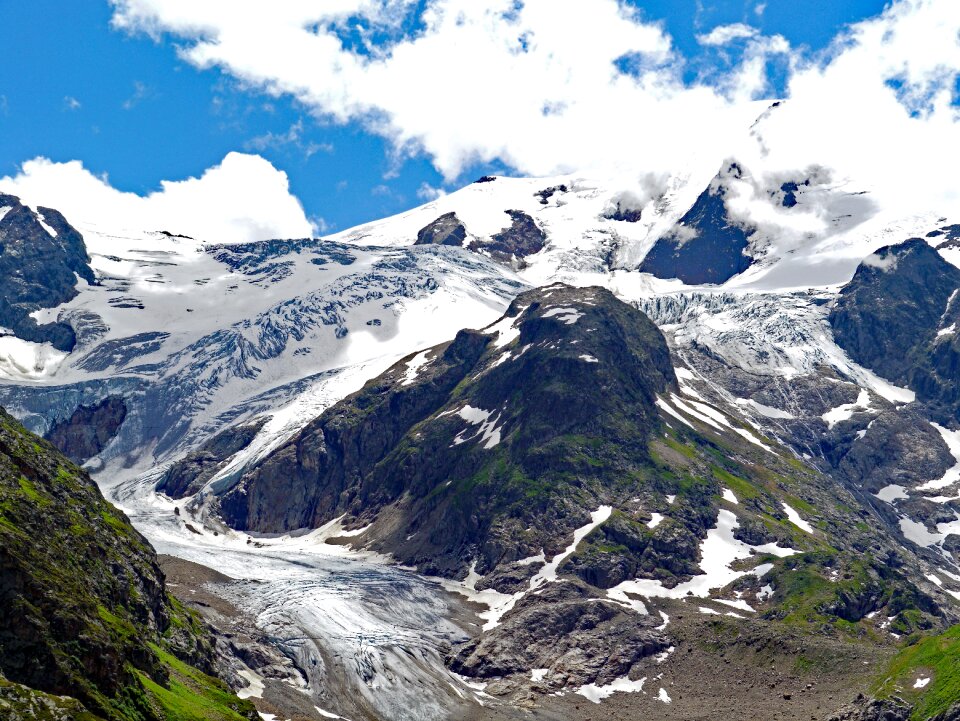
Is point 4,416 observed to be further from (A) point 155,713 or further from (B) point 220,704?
(A) point 155,713

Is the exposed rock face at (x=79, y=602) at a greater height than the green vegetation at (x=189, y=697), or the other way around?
the exposed rock face at (x=79, y=602)

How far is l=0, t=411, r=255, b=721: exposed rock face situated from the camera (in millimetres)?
114125

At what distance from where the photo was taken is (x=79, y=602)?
413ft

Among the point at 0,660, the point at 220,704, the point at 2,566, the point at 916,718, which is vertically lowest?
the point at 916,718

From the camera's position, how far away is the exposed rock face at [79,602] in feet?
374

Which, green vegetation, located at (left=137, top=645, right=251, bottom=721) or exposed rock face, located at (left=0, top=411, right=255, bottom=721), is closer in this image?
exposed rock face, located at (left=0, top=411, right=255, bottom=721)

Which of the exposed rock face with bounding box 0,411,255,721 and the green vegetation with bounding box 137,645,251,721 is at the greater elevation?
the exposed rock face with bounding box 0,411,255,721

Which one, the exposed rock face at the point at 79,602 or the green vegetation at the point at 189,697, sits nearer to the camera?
the exposed rock face at the point at 79,602

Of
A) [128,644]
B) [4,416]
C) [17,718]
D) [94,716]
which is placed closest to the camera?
[17,718]

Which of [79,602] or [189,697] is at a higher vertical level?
[79,602]

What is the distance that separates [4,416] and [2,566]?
200 feet

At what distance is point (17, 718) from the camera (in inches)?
3674

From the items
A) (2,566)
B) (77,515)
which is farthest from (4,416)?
(2,566)

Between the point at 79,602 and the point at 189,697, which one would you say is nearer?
the point at 79,602
